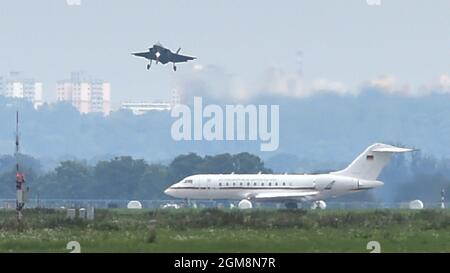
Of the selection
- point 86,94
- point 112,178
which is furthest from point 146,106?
point 112,178

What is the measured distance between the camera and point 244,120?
102125 mm

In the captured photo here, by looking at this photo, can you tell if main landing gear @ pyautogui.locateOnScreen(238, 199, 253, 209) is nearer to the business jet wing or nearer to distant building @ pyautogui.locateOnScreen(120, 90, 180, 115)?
the business jet wing

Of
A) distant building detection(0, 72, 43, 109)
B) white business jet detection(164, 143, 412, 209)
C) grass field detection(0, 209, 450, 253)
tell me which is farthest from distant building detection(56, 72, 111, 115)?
grass field detection(0, 209, 450, 253)

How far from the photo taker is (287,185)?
68875 millimetres

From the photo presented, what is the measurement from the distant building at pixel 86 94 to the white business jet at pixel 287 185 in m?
39.4

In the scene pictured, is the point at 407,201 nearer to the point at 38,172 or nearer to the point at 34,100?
the point at 38,172

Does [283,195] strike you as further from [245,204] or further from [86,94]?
[86,94]

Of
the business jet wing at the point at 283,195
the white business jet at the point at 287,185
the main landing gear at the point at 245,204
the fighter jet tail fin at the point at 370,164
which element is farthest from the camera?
the fighter jet tail fin at the point at 370,164

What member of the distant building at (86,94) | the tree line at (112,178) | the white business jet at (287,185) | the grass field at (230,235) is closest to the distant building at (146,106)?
the distant building at (86,94)

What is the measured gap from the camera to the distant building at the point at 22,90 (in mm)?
111938

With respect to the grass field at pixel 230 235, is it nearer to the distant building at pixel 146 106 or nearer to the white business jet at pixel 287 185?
the white business jet at pixel 287 185

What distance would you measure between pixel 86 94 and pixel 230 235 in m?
82.4

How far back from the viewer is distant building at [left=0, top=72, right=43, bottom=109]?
4407 inches
